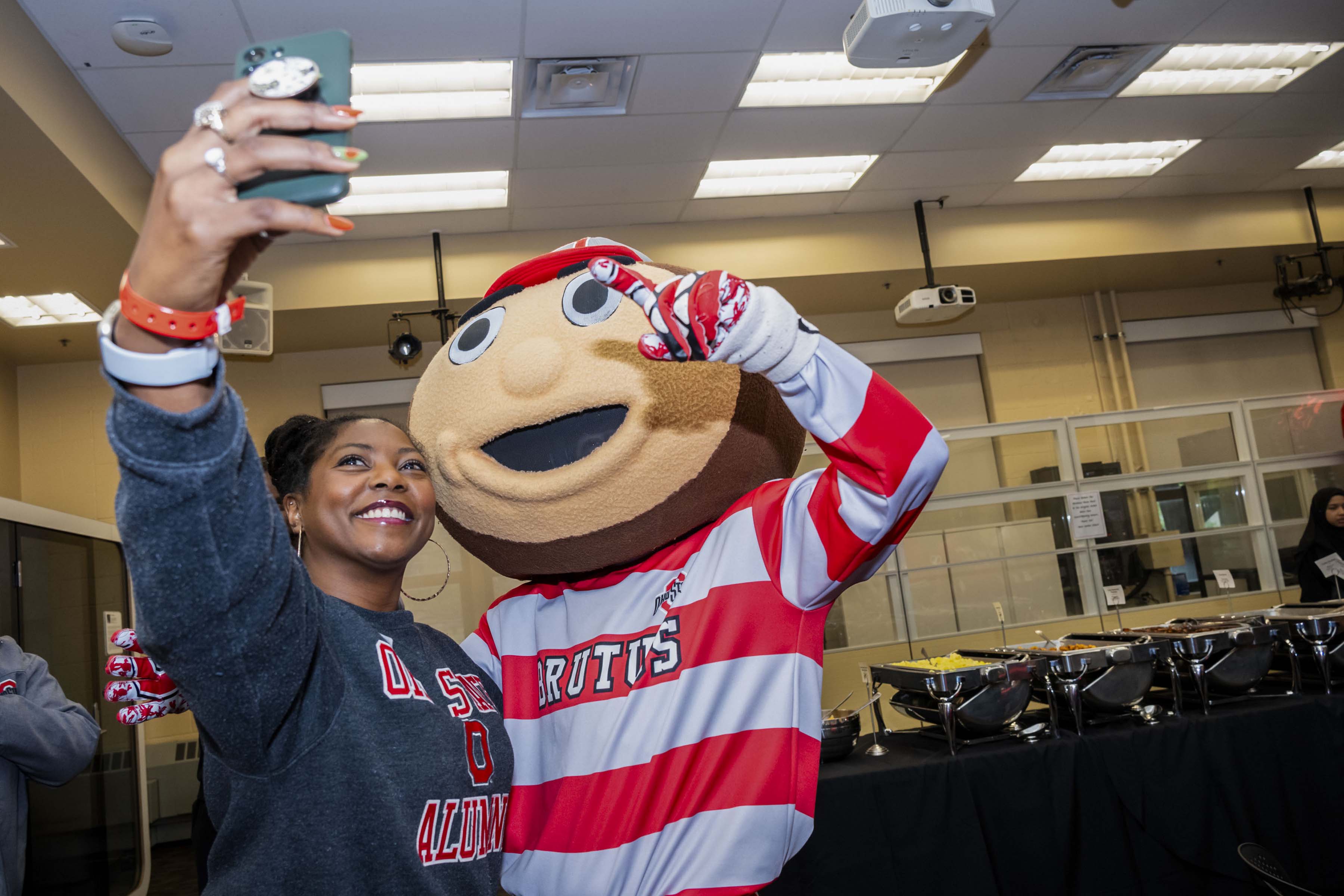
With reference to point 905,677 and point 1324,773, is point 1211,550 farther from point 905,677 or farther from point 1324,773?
point 905,677

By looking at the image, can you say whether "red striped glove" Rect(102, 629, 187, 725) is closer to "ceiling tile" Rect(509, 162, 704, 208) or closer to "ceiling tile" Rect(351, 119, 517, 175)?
"ceiling tile" Rect(351, 119, 517, 175)

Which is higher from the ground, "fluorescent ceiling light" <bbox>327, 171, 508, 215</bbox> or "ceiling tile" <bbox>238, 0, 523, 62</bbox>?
"ceiling tile" <bbox>238, 0, 523, 62</bbox>

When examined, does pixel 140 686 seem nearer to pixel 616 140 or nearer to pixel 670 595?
pixel 670 595

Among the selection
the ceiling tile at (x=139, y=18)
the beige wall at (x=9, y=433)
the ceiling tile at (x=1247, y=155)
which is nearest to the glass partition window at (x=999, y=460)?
the ceiling tile at (x=1247, y=155)

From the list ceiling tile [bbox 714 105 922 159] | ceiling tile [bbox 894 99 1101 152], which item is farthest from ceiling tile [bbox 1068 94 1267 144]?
ceiling tile [bbox 714 105 922 159]

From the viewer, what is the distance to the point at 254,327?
4867 mm

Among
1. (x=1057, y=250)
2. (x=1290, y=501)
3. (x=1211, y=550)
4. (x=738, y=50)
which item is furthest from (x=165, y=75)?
(x=1290, y=501)

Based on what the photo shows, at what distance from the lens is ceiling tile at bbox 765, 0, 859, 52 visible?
3963mm

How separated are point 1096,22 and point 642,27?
217 cm

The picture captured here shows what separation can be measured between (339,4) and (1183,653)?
3927mm

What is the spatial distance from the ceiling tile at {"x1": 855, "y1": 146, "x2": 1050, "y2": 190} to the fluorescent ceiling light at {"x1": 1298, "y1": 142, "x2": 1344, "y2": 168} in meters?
2.17

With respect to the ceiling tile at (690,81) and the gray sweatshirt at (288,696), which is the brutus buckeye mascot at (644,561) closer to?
the gray sweatshirt at (288,696)

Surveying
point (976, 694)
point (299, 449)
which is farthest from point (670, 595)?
point (976, 694)

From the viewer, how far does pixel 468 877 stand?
1253mm
